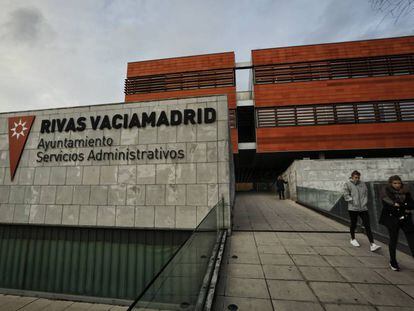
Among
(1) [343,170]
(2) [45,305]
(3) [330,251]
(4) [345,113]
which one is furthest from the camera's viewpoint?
(4) [345,113]

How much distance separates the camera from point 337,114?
63.1 feet

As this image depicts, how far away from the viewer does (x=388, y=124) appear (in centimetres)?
1841

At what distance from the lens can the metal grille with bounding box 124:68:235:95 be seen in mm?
→ 21869

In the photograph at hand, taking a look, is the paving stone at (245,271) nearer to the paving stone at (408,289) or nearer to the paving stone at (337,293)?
the paving stone at (337,293)

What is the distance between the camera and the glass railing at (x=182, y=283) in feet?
6.85

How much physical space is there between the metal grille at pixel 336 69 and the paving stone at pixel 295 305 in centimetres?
2030

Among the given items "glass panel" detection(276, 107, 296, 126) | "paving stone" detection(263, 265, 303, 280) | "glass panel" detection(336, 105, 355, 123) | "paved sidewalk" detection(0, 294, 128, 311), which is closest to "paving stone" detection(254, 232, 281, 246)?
"paving stone" detection(263, 265, 303, 280)

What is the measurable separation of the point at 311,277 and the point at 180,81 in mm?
21360

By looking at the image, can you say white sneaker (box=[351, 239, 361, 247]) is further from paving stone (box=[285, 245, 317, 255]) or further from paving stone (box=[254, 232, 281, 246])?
paving stone (box=[254, 232, 281, 246])

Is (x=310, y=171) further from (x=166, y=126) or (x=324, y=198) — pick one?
(x=166, y=126)

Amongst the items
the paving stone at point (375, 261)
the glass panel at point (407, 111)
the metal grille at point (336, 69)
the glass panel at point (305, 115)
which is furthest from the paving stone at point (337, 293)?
the glass panel at point (407, 111)

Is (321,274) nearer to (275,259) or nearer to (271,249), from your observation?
(275,259)

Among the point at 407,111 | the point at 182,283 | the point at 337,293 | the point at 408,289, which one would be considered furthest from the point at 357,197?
the point at 407,111

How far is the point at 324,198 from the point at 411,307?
8205mm
